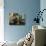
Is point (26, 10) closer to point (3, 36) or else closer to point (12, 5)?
point (12, 5)

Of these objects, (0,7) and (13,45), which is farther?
(0,7)

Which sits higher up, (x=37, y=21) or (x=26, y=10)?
(x=26, y=10)

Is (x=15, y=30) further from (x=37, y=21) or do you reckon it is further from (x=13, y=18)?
(x=37, y=21)

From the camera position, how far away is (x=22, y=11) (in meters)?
5.29

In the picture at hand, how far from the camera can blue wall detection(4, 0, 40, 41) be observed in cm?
523

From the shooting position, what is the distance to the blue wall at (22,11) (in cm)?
523

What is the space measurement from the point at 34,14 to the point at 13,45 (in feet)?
6.08

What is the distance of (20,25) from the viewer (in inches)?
209

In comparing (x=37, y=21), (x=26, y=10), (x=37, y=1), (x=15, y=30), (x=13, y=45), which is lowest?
(x=13, y=45)

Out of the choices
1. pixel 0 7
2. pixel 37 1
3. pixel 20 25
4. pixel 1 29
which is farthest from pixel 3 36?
pixel 37 1

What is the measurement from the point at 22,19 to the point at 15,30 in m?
0.51

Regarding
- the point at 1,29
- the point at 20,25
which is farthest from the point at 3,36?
the point at 20,25

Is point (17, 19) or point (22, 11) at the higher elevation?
point (22, 11)

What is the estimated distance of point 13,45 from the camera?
3908 millimetres
